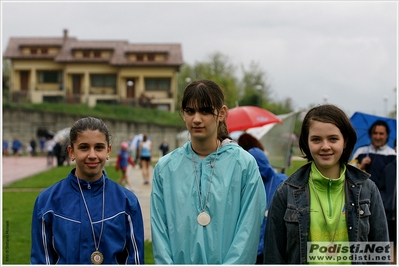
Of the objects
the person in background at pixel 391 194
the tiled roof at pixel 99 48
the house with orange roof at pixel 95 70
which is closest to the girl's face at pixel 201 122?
the person in background at pixel 391 194

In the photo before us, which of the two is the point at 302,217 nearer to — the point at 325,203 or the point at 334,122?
the point at 325,203

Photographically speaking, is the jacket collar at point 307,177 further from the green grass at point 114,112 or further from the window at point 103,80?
the window at point 103,80

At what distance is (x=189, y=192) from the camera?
392 centimetres

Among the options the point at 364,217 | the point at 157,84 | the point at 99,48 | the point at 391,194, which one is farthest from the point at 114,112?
the point at 364,217

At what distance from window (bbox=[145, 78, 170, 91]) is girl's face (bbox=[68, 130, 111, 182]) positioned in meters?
65.7

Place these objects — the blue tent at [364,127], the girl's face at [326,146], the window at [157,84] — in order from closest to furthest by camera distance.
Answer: the girl's face at [326,146]
the blue tent at [364,127]
the window at [157,84]

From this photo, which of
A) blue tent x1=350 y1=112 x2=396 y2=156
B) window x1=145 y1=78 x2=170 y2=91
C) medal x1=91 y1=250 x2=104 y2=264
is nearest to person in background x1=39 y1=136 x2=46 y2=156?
window x1=145 y1=78 x2=170 y2=91

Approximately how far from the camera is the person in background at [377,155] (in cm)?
795

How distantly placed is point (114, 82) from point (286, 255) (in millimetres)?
67306

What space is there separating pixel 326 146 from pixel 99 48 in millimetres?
66672

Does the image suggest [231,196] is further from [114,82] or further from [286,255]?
[114,82]

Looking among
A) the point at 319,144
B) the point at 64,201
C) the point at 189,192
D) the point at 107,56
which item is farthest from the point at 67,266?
the point at 107,56

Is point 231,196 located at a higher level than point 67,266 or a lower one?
higher

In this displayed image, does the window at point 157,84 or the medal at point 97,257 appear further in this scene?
the window at point 157,84
